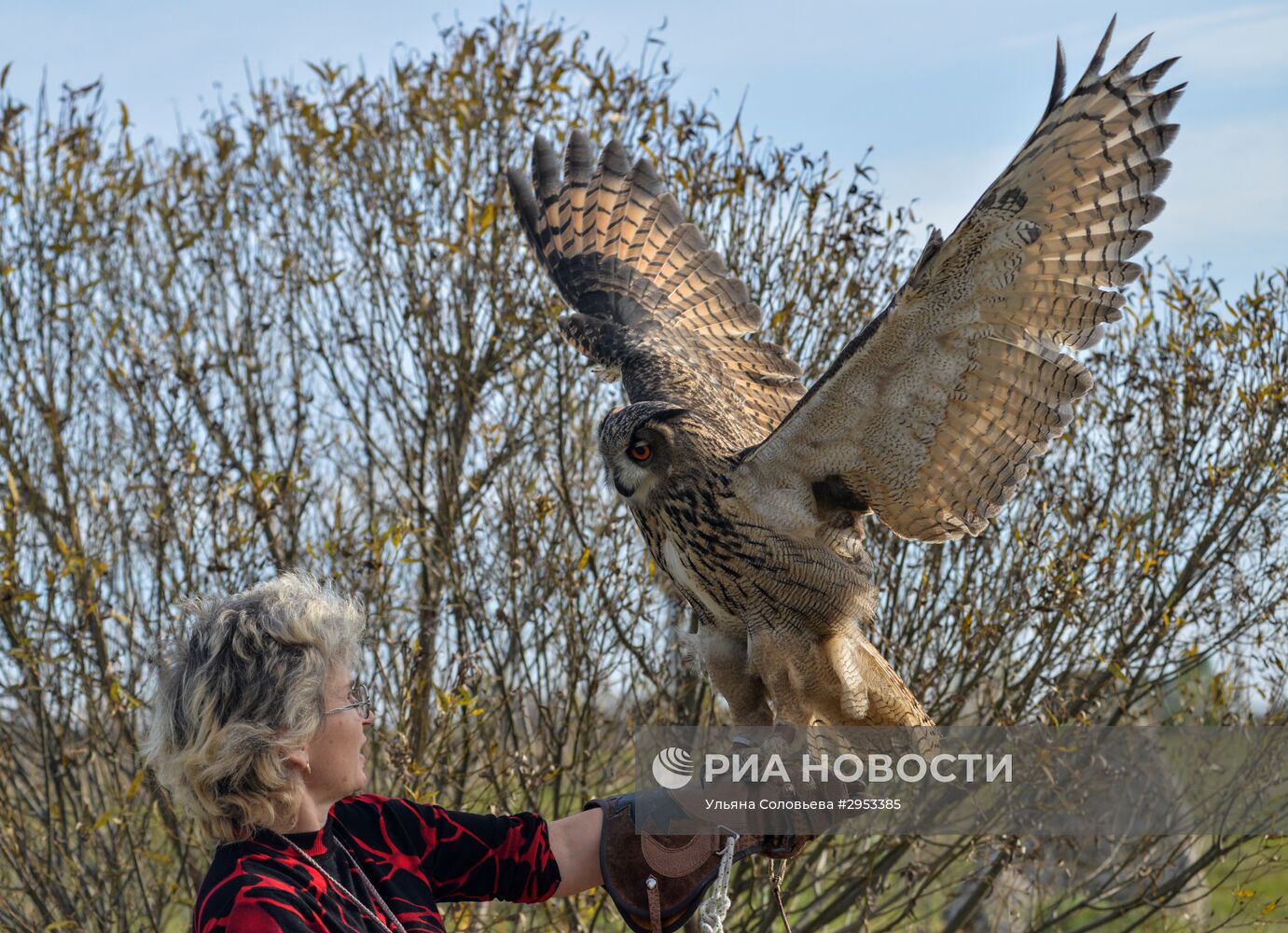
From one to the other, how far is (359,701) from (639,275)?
6.62ft

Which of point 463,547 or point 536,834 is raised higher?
point 463,547

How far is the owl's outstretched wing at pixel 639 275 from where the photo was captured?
335 centimetres

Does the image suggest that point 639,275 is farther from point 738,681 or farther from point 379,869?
point 379,869

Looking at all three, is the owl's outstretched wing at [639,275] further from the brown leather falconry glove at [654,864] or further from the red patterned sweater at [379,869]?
the red patterned sweater at [379,869]

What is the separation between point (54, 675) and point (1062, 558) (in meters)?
3.12

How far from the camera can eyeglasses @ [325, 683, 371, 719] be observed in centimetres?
188

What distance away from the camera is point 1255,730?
4.11 meters

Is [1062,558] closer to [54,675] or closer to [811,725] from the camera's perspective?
[811,725]

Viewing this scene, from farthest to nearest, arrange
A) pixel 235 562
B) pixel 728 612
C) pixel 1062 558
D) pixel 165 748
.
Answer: pixel 235 562, pixel 1062 558, pixel 728 612, pixel 165 748

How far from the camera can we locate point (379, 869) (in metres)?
1.94

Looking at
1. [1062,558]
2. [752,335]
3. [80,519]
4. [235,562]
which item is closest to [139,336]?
[80,519]

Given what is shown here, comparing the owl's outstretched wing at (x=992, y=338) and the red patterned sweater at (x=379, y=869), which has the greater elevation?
the owl's outstretched wing at (x=992, y=338)

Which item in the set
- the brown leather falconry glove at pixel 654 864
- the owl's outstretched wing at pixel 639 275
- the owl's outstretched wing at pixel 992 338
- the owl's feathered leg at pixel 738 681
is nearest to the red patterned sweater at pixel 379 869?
the brown leather falconry glove at pixel 654 864

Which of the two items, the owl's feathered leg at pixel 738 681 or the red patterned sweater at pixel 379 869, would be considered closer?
the red patterned sweater at pixel 379 869
